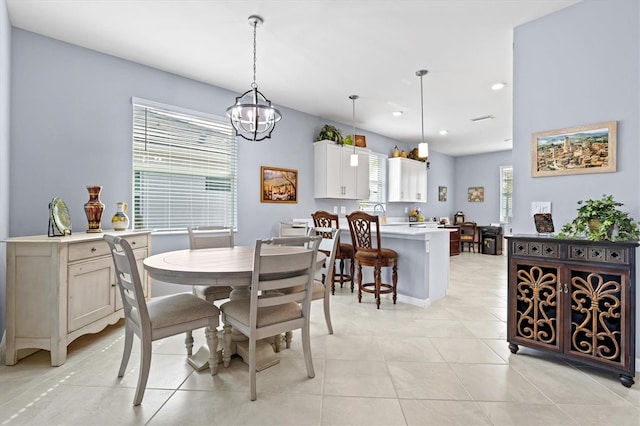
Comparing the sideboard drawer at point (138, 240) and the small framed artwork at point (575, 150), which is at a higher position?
the small framed artwork at point (575, 150)

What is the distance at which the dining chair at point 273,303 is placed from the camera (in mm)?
1684

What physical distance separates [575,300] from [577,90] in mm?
1549

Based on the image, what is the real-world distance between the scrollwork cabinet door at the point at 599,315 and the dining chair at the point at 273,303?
1762 mm

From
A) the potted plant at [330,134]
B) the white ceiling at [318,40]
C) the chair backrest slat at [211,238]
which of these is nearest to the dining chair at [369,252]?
the chair backrest slat at [211,238]

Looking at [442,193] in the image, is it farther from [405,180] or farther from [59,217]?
[59,217]

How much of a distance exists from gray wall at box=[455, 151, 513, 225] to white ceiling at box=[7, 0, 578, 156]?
4.20m

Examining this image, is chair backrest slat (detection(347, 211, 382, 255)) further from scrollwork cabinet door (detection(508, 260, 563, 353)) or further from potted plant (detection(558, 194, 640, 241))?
potted plant (detection(558, 194, 640, 241))

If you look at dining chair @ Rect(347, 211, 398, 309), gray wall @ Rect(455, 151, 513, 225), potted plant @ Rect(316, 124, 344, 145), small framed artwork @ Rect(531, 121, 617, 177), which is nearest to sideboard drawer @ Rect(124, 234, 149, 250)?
dining chair @ Rect(347, 211, 398, 309)

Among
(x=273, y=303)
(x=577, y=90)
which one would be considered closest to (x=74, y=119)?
(x=273, y=303)

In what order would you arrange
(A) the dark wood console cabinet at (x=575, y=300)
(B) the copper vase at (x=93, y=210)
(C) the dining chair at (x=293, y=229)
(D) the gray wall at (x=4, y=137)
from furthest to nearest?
(C) the dining chair at (x=293, y=229), (B) the copper vase at (x=93, y=210), (D) the gray wall at (x=4, y=137), (A) the dark wood console cabinet at (x=575, y=300)

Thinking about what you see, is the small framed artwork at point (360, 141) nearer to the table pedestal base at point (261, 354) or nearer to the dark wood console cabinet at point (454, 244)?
the dark wood console cabinet at point (454, 244)

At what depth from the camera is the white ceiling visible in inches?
96.7

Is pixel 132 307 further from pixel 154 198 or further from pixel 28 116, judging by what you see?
pixel 28 116

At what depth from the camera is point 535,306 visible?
2.20 m
